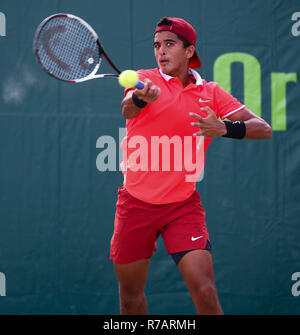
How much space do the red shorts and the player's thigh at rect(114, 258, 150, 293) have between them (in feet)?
0.11

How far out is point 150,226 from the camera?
2.55m

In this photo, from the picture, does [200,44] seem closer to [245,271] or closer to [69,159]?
[69,159]

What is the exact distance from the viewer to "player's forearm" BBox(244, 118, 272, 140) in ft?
8.39

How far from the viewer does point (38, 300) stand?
12.0 ft

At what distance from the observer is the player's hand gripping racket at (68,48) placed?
2523 millimetres

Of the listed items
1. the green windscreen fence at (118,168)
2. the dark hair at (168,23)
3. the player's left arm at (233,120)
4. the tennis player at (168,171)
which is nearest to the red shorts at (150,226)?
the tennis player at (168,171)

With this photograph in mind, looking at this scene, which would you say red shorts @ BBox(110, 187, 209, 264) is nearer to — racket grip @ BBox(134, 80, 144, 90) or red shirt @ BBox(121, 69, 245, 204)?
red shirt @ BBox(121, 69, 245, 204)

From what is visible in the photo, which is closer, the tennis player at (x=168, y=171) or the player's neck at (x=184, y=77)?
the tennis player at (x=168, y=171)

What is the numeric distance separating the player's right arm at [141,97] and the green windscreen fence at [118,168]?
1.32 metres

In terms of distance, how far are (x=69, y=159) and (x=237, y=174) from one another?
1.40 metres

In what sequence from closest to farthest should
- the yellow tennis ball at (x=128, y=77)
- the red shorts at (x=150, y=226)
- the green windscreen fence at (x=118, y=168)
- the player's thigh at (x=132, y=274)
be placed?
the yellow tennis ball at (x=128, y=77), the red shorts at (x=150, y=226), the player's thigh at (x=132, y=274), the green windscreen fence at (x=118, y=168)

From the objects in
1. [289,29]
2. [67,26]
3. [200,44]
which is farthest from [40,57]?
[289,29]

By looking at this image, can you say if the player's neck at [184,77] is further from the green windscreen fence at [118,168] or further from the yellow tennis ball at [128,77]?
the green windscreen fence at [118,168]

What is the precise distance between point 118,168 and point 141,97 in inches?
61.5
